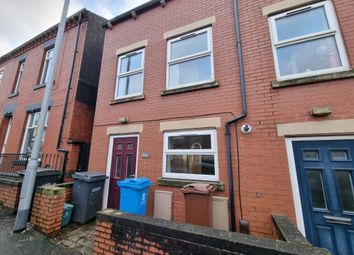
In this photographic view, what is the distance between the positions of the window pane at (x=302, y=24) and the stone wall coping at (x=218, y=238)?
4.45 meters

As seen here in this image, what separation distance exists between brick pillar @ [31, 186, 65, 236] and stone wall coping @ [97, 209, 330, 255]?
7.07 feet

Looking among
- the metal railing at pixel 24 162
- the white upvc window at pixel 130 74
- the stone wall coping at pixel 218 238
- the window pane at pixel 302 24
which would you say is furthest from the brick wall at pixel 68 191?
the window pane at pixel 302 24

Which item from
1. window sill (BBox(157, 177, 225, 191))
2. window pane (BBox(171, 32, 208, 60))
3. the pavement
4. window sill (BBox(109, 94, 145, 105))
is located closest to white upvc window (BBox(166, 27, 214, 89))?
window pane (BBox(171, 32, 208, 60))

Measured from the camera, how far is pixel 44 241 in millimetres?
3652

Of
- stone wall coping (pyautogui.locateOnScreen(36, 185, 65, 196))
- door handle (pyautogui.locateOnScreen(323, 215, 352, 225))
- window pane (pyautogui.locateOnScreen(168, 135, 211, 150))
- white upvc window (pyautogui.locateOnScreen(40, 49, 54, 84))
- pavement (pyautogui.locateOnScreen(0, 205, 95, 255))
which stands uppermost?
white upvc window (pyautogui.locateOnScreen(40, 49, 54, 84))

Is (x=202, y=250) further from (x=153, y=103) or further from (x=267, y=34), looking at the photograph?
(x=267, y=34)

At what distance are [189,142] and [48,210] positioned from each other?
3785mm

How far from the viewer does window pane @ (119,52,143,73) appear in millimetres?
6316

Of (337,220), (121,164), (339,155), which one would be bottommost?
(337,220)

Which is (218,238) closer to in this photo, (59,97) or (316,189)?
(316,189)

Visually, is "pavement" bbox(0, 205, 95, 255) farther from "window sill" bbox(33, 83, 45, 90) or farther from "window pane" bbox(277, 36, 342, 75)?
"window sill" bbox(33, 83, 45, 90)

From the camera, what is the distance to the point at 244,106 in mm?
4109

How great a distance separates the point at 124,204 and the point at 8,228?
2805mm

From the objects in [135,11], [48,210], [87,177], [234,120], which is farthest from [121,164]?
[135,11]
